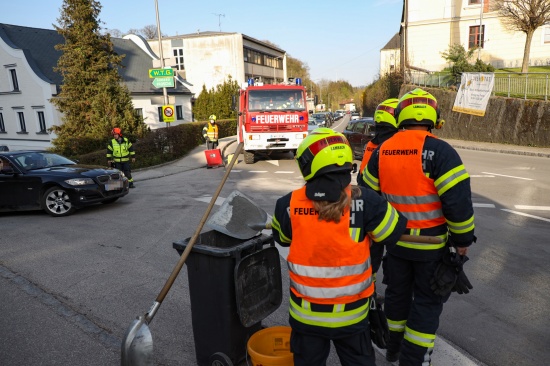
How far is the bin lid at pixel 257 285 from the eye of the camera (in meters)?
3.01

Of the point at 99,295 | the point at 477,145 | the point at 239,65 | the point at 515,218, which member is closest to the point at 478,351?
the point at 99,295

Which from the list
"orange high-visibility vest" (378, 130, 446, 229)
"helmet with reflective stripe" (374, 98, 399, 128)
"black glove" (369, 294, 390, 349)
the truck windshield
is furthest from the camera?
the truck windshield

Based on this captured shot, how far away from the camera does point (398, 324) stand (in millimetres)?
3410

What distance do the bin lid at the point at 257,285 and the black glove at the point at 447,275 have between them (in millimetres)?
1146

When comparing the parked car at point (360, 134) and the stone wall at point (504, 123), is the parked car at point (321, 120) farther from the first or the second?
the parked car at point (360, 134)

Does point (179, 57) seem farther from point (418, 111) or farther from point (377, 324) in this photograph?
point (377, 324)

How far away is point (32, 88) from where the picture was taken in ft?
96.0

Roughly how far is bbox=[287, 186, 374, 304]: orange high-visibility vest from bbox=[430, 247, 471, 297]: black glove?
83 centimetres

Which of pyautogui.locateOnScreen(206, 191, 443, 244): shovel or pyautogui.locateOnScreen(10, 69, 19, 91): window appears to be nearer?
pyautogui.locateOnScreen(206, 191, 443, 244): shovel

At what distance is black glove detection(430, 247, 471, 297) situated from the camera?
301 centimetres

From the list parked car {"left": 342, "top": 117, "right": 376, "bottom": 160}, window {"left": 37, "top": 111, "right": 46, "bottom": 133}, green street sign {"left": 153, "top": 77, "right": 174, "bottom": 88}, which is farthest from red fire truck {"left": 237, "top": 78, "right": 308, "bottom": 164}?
window {"left": 37, "top": 111, "right": 46, "bottom": 133}

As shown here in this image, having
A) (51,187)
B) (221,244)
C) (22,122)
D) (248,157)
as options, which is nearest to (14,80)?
(22,122)

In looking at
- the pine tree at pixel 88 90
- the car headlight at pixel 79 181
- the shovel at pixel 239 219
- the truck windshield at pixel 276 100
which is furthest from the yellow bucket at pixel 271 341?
the pine tree at pixel 88 90

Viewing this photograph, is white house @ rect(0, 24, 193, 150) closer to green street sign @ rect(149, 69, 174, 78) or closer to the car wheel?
green street sign @ rect(149, 69, 174, 78)
